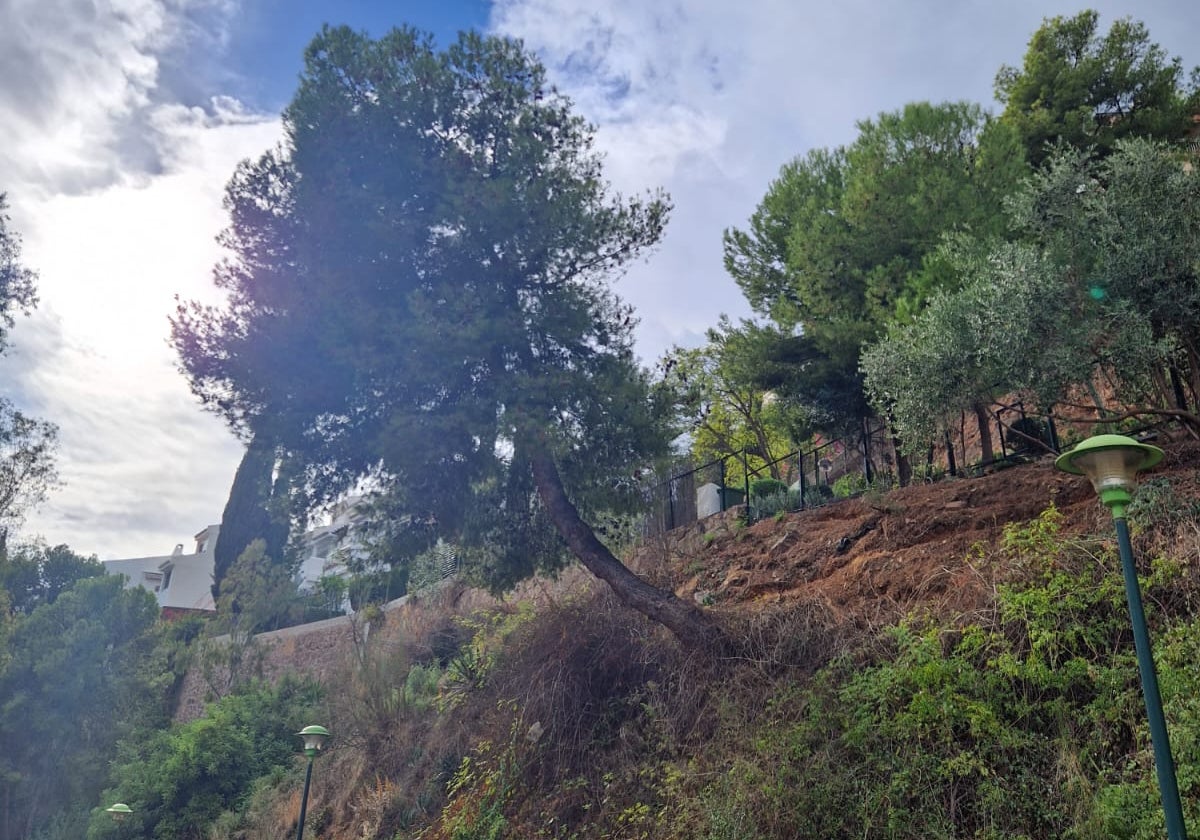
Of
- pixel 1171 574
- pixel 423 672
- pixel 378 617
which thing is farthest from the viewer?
pixel 378 617

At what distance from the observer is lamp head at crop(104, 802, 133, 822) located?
16.2 metres

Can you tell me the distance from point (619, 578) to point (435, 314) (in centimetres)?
395

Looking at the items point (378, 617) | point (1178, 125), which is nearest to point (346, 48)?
point (378, 617)

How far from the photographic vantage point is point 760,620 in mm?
9531

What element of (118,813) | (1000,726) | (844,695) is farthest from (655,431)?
(118,813)

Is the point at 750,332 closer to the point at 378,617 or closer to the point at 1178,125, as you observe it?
the point at 1178,125

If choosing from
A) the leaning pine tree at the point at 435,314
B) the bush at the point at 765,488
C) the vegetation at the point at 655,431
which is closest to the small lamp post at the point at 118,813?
the vegetation at the point at 655,431

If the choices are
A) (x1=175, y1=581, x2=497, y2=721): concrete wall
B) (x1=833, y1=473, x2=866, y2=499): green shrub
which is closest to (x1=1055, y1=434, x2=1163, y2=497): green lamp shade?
(x1=833, y1=473, x2=866, y2=499): green shrub

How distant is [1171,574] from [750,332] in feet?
34.2

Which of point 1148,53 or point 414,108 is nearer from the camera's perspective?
point 414,108

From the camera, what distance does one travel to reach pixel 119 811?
1644 centimetres

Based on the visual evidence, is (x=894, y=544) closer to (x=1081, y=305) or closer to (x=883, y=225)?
(x=1081, y=305)

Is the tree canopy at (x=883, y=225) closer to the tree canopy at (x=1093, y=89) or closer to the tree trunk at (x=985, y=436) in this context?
the tree trunk at (x=985, y=436)

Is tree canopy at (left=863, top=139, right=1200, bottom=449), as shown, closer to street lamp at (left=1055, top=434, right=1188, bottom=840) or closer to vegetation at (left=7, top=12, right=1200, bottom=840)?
vegetation at (left=7, top=12, right=1200, bottom=840)
